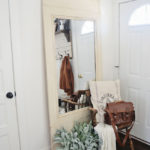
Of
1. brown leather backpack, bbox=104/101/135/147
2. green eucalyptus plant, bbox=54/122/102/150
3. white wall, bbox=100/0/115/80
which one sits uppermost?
white wall, bbox=100/0/115/80

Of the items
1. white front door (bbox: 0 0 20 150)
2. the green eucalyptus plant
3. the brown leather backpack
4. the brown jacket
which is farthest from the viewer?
the brown jacket

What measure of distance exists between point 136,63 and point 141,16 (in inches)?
24.9

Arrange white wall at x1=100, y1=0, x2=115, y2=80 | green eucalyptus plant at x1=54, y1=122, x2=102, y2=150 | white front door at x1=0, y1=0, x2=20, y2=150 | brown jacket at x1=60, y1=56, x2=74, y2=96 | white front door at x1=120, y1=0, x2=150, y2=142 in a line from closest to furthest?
white front door at x1=0, y1=0, x2=20, y2=150, green eucalyptus plant at x1=54, y1=122, x2=102, y2=150, brown jacket at x1=60, y1=56, x2=74, y2=96, white front door at x1=120, y1=0, x2=150, y2=142, white wall at x1=100, y1=0, x2=115, y2=80

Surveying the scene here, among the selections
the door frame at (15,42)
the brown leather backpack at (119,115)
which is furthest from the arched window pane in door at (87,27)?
the brown leather backpack at (119,115)

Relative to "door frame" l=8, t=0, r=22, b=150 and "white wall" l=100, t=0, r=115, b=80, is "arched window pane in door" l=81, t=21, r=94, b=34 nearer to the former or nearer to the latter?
"white wall" l=100, t=0, r=115, b=80

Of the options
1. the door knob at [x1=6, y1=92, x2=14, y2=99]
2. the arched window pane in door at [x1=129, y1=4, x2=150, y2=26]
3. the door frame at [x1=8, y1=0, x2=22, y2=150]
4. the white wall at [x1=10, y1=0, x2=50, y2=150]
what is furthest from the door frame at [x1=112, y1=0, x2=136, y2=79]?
the door knob at [x1=6, y1=92, x2=14, y2=99]

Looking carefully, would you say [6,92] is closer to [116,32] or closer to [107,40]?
[107,40]

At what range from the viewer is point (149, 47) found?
2.35 metres

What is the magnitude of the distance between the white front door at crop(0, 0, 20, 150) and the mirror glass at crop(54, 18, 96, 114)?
55 centimetres

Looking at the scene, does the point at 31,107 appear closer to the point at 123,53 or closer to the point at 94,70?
the point at 94,70

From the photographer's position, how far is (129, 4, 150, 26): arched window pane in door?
7.58 ft

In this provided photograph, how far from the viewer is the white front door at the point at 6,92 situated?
1.79 m

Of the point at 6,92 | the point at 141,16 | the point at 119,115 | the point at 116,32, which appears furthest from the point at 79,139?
the point at 141,16

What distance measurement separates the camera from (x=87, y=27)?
244 cm
